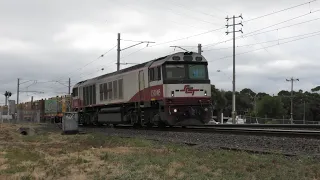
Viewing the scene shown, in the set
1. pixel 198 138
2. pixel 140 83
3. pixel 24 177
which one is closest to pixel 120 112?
pixel 140 83

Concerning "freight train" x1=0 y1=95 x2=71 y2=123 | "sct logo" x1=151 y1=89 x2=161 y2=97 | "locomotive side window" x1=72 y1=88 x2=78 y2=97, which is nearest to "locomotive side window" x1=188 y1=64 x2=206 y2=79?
"sct logo" x1=151 y1=89 x2=161 y2=97

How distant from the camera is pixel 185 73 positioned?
21453mm

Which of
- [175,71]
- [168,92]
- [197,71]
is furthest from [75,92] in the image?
[168,92]

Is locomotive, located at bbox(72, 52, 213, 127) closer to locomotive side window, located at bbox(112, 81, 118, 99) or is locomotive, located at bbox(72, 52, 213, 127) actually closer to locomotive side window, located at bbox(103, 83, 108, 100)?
locomotive side window, located at bbox(112, 81, 118, 99)

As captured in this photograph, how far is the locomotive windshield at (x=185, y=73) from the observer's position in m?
21.0

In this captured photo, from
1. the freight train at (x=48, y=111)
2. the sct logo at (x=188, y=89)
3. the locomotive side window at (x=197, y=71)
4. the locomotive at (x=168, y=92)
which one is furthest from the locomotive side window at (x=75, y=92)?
the sct logo at (x=188, y=89)

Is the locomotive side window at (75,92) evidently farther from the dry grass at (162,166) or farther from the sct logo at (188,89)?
the dry grass at (162,166)

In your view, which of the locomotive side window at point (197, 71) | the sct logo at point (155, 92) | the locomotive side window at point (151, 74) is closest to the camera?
the sct logo at point (155, 92)

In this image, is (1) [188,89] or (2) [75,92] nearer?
(1) [188,89]

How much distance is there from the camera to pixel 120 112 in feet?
86.1

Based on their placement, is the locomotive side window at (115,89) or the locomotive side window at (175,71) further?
the locomotive side window at (115,89)

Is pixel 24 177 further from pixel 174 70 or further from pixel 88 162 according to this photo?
pixel 174 70

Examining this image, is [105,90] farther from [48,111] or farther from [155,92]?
[48,111]

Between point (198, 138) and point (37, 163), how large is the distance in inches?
297
